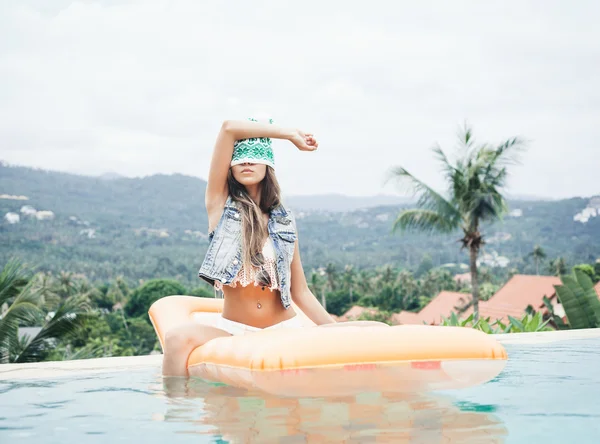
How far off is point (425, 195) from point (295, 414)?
2459cm

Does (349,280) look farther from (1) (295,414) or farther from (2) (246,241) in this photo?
(1) (295,414)

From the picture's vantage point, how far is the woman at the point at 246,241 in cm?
286

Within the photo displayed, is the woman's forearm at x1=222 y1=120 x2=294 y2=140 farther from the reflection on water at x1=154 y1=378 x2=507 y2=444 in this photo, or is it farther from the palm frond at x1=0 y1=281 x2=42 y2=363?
the palm frond at x1=0 y1=281 x2=42 y2=363

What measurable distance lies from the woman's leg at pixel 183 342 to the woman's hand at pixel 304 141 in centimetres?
80

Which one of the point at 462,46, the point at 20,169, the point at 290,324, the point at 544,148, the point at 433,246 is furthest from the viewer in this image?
the point at 462,46

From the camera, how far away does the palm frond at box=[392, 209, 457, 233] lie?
26.1 m

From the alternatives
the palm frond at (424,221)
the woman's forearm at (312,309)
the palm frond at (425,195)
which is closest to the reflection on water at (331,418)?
the woman's forearm at (312,309)

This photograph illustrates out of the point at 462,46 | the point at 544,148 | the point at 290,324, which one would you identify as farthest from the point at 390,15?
the point at 290,324

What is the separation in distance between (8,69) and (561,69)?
340 ft

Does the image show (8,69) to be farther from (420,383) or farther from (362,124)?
(420,383)

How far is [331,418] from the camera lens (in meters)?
2.17

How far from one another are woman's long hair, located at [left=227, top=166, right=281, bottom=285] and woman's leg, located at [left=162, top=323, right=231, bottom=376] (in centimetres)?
30

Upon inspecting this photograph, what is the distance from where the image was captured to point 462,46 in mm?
164250

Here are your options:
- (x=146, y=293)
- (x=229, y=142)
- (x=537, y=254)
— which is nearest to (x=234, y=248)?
(x=229, y=142)
